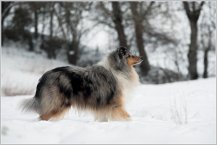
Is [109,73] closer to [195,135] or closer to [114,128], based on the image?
[114,128]

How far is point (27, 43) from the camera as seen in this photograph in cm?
2864

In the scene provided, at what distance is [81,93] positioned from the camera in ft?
24.4

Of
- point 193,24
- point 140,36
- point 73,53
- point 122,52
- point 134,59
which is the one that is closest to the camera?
point 122,52

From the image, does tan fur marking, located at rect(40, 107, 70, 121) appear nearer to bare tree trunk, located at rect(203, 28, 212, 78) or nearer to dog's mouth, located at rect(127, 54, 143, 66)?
dog's mouth, located at rect(127, 54, 143, 66)

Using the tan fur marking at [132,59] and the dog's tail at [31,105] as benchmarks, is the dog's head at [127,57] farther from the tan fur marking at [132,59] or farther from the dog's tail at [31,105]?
the dog's tail at [31,105]

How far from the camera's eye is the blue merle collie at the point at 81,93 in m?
7.39

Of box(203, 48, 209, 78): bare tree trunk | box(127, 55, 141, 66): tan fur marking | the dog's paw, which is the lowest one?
box(203, 48, 209, 78): bare tree trunk

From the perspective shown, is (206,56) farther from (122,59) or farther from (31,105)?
(31,105)

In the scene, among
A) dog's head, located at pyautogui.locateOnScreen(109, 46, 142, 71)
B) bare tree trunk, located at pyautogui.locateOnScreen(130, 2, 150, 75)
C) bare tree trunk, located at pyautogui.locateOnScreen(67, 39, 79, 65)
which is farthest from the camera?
bare tree trunk, located at pyautogui.locateOnScreen(67, 39, 79, 65)

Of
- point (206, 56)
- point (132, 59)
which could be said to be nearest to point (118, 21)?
point (206, 56)

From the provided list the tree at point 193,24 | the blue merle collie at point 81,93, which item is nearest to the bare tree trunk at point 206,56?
the tree at point 193,24

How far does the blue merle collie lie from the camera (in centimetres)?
739

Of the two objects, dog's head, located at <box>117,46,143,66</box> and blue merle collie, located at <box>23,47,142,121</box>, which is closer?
blue merle collie, located at <box>23,47,142,121</box>

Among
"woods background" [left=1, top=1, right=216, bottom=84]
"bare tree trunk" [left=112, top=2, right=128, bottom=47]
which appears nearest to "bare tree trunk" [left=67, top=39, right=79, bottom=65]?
"woods background" [left=1, top=1, right=216, bottom=84]
